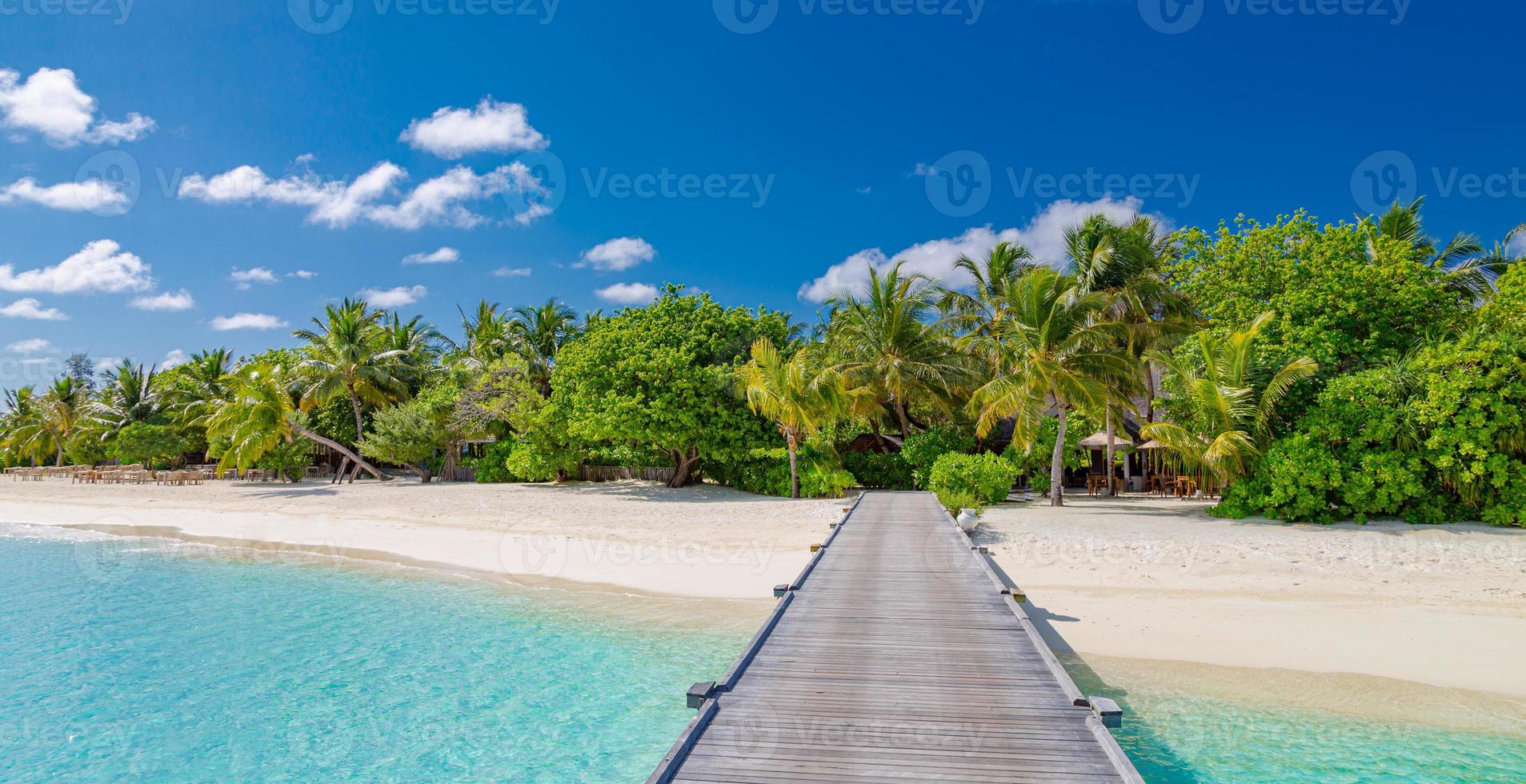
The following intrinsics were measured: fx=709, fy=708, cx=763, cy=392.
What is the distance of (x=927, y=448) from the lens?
20.5m

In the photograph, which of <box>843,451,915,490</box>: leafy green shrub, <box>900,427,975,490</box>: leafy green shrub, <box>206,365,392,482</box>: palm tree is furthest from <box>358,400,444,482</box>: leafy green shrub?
<box>900,427,975,490</box>: leafy green shrub

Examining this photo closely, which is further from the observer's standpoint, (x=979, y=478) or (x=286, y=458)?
(x=286, y=458)

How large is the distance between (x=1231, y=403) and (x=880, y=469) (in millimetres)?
9350

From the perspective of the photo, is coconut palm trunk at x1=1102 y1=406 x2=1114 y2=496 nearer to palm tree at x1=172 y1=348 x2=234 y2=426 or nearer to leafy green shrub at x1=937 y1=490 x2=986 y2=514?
leafy green shrub at x1=937 y1=490 x2=986 y2=514

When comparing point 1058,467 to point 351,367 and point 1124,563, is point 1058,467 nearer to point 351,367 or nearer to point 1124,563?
point 1124,563

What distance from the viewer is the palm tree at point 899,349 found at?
21.8m

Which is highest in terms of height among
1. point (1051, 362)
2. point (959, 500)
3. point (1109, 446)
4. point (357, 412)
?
point (1051, 362)

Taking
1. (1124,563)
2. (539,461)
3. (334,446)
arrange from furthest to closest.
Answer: (334,446) < (539,461) < (1124,563)

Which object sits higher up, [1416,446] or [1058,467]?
[1416,446]

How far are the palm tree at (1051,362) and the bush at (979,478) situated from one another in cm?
111

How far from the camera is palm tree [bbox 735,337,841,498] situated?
61.0ft

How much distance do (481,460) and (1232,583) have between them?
83.6 ft

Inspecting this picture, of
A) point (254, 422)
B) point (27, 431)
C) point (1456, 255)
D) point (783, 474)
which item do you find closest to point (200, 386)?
point (254, 422)

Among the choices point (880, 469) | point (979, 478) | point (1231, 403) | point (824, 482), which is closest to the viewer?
point (1231, 403)
